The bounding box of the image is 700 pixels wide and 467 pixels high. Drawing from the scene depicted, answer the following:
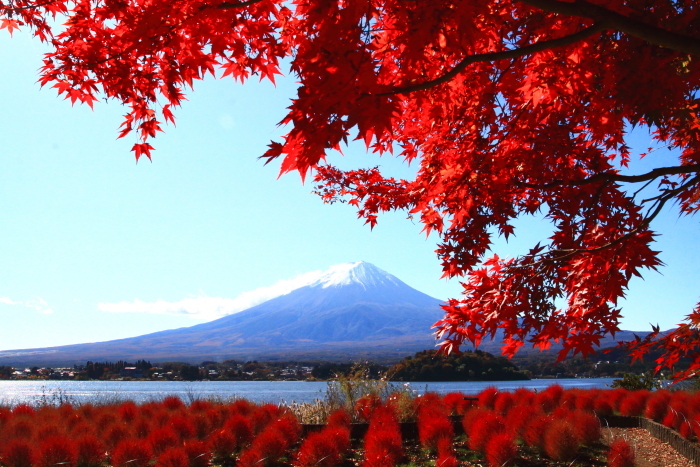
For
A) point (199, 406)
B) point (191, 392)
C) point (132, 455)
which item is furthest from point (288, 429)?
point (191, 392)

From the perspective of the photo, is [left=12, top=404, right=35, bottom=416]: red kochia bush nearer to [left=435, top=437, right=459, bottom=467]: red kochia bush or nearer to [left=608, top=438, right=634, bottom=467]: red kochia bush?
[left=435, top=437, right=459, bottom=467]: red kochia bush

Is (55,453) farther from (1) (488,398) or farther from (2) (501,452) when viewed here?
(1) (488,398)

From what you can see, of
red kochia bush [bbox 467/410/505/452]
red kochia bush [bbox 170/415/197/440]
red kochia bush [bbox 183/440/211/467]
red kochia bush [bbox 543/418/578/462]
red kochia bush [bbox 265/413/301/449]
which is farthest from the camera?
red kochia bush [bbox 170/415/197/440]

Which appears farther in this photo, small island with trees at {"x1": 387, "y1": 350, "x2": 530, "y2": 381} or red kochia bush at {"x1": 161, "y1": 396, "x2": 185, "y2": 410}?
small island with trees at {"x1": 387, "y1": 350, "x2": 530, "y2": 381}

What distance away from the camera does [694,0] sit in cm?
317

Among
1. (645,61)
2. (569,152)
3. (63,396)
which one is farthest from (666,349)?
(63,396)

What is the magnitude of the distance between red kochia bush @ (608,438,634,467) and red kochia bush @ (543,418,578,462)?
0.44 metres

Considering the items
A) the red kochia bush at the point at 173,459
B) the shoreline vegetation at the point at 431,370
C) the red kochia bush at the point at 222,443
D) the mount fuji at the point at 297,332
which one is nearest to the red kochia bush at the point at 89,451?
the red kochia bush at the point at 173,459

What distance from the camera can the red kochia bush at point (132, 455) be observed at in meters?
5.32

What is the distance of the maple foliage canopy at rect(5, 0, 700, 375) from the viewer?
8.50 feet

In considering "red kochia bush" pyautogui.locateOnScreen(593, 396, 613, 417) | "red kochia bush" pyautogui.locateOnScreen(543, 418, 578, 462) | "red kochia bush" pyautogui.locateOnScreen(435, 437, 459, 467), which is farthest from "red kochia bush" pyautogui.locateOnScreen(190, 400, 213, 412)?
"red kochia bush" pyautogui.locateOnScreen(593, 396, 613, 417)

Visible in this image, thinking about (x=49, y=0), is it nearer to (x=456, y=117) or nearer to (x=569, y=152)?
(x=456, y=117)

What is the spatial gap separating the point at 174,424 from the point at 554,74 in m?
6.24

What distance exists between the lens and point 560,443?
586 cm
